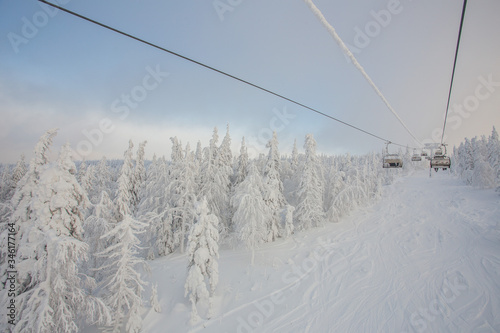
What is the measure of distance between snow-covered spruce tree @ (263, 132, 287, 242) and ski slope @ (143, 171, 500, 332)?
→ 195 cm

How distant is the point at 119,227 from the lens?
11648 mm

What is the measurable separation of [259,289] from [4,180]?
137ft

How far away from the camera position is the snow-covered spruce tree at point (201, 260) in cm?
1450

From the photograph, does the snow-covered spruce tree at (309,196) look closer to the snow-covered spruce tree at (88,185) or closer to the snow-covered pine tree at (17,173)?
the snow-covered spruce tree at (88,185)

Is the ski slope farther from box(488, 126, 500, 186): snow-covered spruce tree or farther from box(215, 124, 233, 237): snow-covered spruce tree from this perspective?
box(488, 126, 500, 186): snow-covered spruce tree

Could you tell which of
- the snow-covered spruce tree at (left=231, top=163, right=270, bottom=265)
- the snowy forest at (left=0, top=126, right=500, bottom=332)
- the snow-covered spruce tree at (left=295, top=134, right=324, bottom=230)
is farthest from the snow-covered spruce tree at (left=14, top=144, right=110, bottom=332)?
the snow-covered spruce tree at (left=295, top=134, right=324, bottom=230)

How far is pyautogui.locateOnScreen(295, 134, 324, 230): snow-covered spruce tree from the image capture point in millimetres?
27767

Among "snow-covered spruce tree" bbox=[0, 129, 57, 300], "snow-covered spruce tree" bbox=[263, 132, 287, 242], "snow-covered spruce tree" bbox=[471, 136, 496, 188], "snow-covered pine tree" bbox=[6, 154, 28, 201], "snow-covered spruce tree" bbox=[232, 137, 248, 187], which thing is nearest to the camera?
"snow-covered spruce tree" bbox=[0, 129, 57, 300]

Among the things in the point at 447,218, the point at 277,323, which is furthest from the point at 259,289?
the point at 447,218

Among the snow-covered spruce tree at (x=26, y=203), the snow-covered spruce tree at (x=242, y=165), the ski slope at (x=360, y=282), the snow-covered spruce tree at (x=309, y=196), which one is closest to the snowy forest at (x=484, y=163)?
the ski slope at (x=360, y=282)

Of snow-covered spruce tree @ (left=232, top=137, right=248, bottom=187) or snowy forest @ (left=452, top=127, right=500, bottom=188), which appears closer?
snow-covered spruce tree @ (left=232, top=137, right=248, bottom=187)

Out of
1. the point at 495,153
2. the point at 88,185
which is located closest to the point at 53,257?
the point at 88,185

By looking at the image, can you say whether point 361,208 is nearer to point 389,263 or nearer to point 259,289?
point 389,263

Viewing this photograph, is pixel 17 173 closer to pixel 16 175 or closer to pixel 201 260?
pixel 16 175
